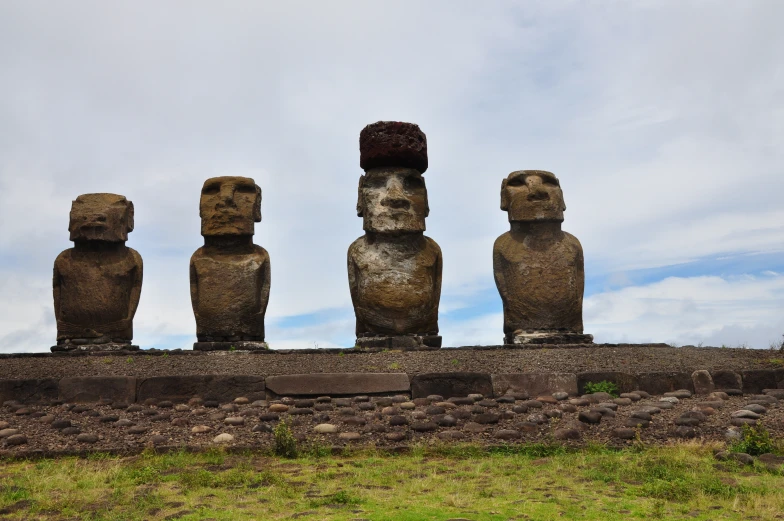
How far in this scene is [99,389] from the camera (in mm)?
8766

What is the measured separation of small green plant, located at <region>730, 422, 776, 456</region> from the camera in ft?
20.9

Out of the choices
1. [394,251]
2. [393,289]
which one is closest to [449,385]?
[393,289]

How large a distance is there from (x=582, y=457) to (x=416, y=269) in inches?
206

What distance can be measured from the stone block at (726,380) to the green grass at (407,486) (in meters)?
3.17

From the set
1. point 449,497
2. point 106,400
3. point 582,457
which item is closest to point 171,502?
point 449,497

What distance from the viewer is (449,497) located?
203 inches

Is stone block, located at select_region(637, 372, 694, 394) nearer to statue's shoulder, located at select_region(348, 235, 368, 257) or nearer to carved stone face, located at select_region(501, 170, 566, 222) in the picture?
carved stone face, located at select_region(501, 170, 566, 222)

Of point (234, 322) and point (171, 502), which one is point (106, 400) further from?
point (171, 502)

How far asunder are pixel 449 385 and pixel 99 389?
4050mm

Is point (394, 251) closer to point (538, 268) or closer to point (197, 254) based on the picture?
point (538, 268)

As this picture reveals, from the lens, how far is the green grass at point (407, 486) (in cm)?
497

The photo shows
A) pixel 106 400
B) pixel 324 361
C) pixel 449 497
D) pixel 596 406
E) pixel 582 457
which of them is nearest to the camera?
pixel 449 497

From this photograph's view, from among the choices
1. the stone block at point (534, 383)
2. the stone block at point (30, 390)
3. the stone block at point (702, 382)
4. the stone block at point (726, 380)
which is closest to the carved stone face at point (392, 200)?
the stone block at point (534, 383)

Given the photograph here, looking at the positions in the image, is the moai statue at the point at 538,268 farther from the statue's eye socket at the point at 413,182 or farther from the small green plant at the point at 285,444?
the small green plant at the point at 285,444
